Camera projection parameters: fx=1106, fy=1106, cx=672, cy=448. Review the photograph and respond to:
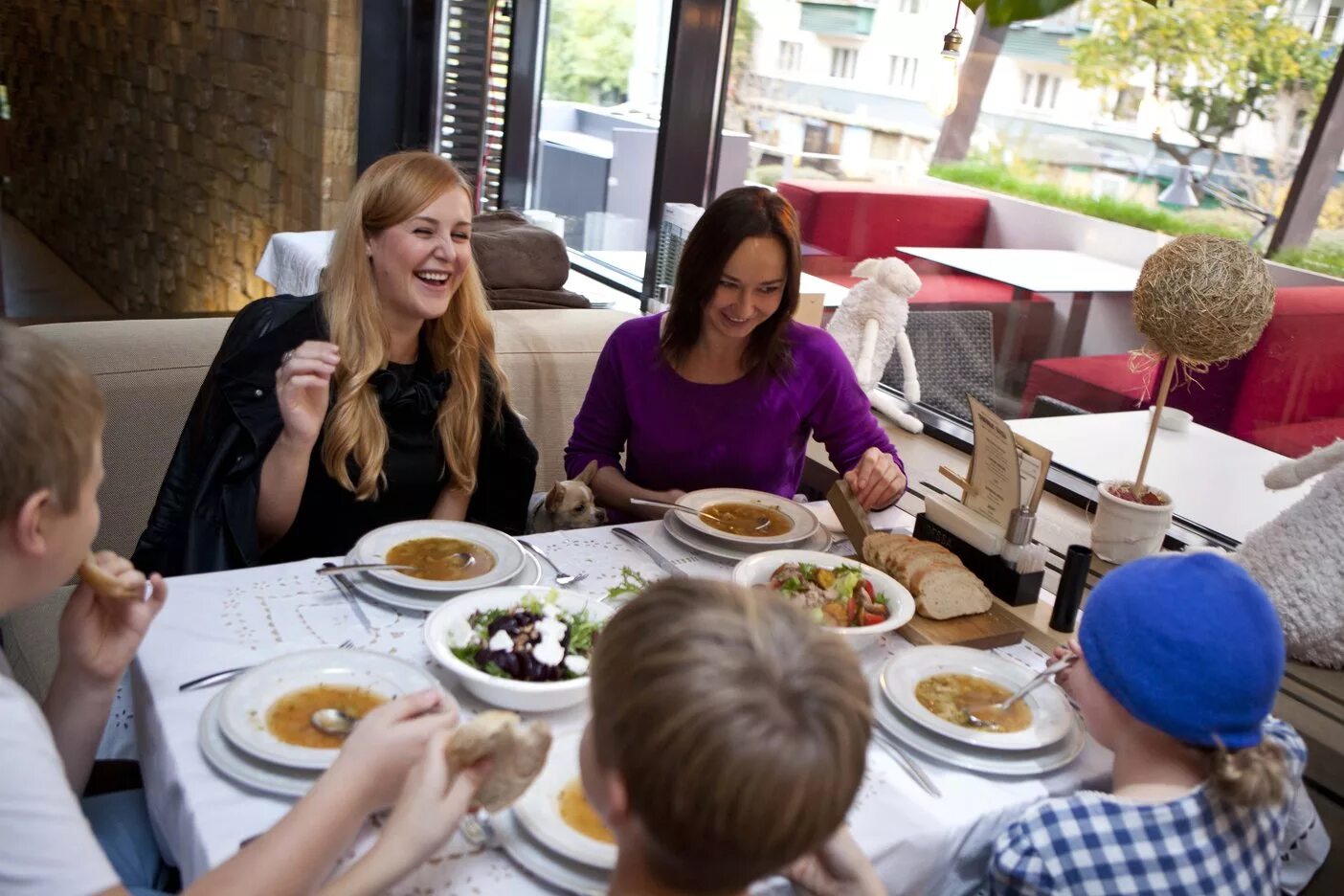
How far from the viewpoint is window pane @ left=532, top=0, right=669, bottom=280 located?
13.5 feet

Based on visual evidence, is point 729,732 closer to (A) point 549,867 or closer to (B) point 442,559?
(A) point 549,867

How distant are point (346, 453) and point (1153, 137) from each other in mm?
1945

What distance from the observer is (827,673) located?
32.1 inches

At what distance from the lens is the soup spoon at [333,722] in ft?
3.90

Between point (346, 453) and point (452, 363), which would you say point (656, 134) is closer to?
point (452, 363)

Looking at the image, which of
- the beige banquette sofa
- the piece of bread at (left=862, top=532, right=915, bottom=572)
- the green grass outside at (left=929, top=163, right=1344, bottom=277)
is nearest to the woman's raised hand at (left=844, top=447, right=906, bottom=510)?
the piece of bread at (left=862, top=532, right=915, bottom=572)

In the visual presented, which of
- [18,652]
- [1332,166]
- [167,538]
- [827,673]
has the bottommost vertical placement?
[18,652]

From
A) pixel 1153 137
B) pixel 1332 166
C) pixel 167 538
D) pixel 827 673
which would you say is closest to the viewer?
pixel 827 673

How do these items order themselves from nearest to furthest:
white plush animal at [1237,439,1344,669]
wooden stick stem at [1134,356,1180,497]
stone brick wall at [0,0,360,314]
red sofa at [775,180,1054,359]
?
white plush animal at [1237,439,1344,669], wooden stick stem at [1134,356,1180,497], red sofa at [775,180,1054,359], stone brick wall at [0,0,360,314]

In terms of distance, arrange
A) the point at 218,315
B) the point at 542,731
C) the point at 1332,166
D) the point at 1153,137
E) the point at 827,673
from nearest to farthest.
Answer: the point at 827,673
the point at 542,731
the point at 1332,166
the point at 1153,137
the point at 218,315

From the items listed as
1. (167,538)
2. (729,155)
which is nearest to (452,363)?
(167,538)

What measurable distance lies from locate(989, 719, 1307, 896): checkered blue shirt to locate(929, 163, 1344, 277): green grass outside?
54.0 inches

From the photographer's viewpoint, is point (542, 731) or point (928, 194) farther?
point (928, 194)

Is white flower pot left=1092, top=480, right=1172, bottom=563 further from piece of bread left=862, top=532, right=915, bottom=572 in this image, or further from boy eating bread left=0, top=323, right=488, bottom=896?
boy eating bread left=0, top=323, right=488, bottom=896
